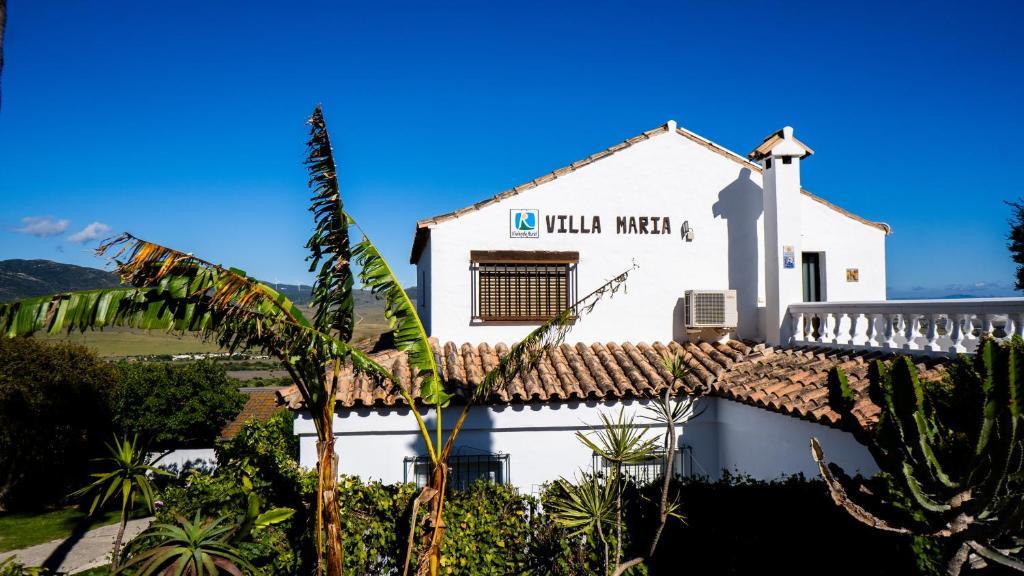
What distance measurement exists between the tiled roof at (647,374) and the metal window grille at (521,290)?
802mm

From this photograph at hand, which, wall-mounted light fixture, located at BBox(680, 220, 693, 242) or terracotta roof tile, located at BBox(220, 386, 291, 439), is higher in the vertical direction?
wall-mounted light fixture, located at BBox(680, 220, 693, 242)

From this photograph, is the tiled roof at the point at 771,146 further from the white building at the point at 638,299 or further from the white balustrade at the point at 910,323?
the white balustrade at the point at 910,323

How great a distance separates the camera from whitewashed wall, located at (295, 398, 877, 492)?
33.2 ft

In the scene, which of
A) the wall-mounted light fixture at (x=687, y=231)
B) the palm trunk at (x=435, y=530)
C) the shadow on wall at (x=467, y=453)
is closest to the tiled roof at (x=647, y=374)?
the shadow on wall at (x=467, y=453)

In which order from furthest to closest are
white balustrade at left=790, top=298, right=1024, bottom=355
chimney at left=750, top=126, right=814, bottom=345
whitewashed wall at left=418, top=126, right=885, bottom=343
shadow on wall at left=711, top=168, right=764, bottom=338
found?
shadow on wall at left=711, top=168, right=764, bottom=338 < whitewashed wall at left=418, top=126, right=885, bottom=343 < chimney at left=750, top=126, right=814, bottom=345 < white balustrade at left=790, top=298, right=1024, bottom=355

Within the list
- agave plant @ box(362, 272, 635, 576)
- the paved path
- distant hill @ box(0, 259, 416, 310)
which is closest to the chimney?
agave plant @ box(362, 272, 635, 576)

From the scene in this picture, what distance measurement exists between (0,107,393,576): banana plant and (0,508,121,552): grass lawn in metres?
14.7

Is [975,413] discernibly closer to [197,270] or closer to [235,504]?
[197,270]

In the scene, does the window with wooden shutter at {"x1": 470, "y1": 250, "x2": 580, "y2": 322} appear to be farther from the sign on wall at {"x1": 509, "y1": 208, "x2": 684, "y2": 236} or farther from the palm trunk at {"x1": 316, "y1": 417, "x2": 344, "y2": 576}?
the palm trunk at {"x1": 316, "y1": 417, "x2": 344, "y2": 576}

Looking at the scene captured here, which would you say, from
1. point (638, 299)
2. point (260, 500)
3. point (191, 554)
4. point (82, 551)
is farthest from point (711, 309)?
point (82, 551)

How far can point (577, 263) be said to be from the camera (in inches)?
508

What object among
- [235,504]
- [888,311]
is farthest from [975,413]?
[235,504]

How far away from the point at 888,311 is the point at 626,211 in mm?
5268

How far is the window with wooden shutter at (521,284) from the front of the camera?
12.7 meters
